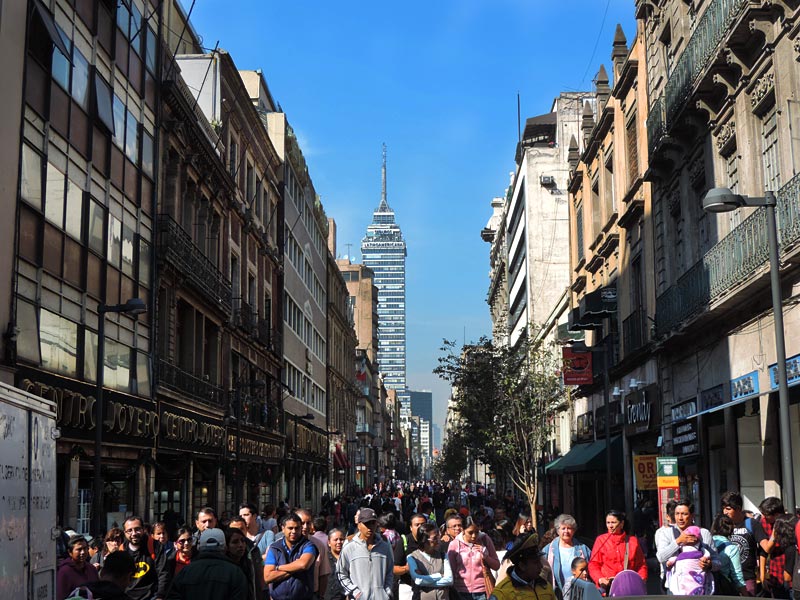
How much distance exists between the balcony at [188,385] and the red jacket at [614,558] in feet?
59.5

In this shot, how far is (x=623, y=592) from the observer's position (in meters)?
8.45

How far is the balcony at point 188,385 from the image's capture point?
91.8 ft

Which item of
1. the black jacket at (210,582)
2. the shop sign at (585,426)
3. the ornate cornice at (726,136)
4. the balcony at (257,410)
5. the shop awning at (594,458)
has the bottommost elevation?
the black jacket at (210,582)

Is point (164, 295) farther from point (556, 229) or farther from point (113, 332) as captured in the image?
point (556, 229)

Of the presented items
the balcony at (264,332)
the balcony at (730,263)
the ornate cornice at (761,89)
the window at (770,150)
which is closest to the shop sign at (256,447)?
the balcony at (264,332)

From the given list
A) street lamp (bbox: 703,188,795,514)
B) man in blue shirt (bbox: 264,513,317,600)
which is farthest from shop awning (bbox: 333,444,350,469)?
man in blue shirt (bbox: 264,513,317,600)

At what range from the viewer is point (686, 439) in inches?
915

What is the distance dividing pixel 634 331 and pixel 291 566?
789 inches

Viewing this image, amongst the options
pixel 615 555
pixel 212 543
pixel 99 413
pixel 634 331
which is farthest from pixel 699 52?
pixel 212 543

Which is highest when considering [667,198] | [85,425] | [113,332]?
[667,198]

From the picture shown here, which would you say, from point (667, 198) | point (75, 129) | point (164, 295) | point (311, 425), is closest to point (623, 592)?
point (75, 129)

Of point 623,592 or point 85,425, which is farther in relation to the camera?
point 85,425

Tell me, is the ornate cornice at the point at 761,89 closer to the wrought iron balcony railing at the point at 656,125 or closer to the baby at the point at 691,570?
the wrought iron balcony railing at the point at 656,125

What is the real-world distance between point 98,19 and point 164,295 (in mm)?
8288
